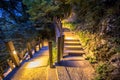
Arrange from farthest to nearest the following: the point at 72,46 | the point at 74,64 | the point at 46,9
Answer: the point at 46,9, the point at 72,46, the point at 74,64

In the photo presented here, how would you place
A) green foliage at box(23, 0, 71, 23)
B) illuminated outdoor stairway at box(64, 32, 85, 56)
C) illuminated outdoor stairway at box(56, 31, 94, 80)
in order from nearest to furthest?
illuminated outdoor stairway at box(56, 31, 94, 80)
illuminated outdoor stairway at box(64, 32, 85, 56)
green foliage at box(23, 0, 71, 23)

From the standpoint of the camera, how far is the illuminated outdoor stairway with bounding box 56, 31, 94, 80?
17.1ft

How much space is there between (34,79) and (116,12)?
3.87 metres

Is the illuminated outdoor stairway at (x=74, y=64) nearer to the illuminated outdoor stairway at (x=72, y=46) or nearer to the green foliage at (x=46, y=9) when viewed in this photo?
the illuminated outdoor stairway at (x=72, y=46)

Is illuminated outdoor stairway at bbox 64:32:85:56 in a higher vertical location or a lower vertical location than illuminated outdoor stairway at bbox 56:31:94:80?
higher

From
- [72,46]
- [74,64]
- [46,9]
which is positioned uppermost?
[46,9]

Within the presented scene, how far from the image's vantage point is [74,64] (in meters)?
6.16

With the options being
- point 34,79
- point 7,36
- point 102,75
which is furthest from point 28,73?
point 7,36

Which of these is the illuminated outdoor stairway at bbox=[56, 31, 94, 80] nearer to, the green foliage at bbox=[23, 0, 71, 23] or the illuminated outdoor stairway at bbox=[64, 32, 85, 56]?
the illuminated outdoor stairway at bbox=[64, 32, 85, 56]

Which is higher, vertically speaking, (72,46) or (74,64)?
(72,46)

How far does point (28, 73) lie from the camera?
6.11m

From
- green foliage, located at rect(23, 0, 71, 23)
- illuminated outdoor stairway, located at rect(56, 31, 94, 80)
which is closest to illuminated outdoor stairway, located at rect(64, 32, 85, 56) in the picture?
illuminated outdoor stairway, located at rect(56, 31, 94, 80)

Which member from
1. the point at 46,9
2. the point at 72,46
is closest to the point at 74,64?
the point at 72,46

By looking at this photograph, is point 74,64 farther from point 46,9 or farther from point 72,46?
point 46,9
